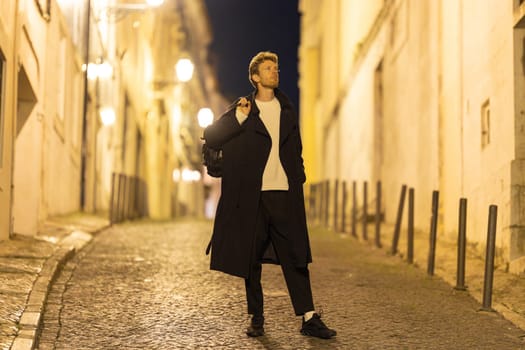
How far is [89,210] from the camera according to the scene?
17.7 meters

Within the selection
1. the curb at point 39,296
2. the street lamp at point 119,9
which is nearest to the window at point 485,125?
the curb at point 39,296

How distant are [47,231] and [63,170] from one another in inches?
168

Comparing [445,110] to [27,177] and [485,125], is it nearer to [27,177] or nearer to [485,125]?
[485,125]

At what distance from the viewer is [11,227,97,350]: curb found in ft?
15.3

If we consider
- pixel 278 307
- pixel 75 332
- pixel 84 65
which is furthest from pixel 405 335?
pixel 84 65

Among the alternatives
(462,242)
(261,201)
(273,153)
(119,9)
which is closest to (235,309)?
(261,201)

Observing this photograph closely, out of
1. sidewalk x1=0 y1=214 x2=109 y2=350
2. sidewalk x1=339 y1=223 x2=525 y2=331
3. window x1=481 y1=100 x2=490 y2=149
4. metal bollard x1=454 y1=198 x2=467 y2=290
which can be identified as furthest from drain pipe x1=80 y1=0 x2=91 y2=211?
metal bollard x1=454 y1=198 x2=467 y2=290

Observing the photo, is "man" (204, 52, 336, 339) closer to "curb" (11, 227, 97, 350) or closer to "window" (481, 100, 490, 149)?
"curb" (11, 227, 97, 350)

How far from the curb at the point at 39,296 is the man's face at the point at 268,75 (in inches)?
81.8

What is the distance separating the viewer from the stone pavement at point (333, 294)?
5.12 meters

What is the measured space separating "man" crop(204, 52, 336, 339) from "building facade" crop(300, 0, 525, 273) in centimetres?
304

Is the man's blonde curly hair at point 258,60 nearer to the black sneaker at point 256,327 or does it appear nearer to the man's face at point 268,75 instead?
the man's face at point 268,75

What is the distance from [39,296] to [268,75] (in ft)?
7.82

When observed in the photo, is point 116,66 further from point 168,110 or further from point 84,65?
point 168,110
